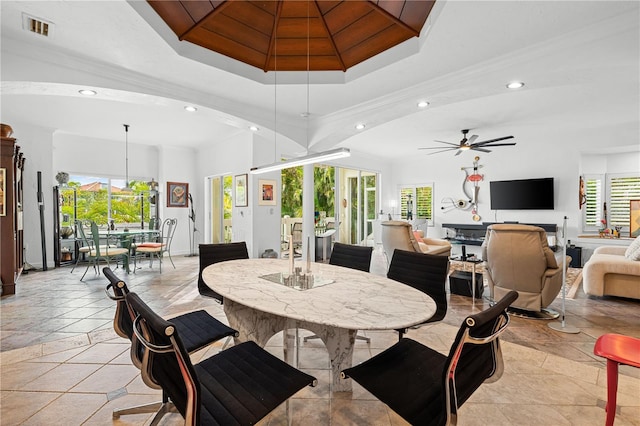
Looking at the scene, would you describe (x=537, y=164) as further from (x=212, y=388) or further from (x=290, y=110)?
(x=212, y=388)

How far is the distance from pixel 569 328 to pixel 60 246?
8192mm

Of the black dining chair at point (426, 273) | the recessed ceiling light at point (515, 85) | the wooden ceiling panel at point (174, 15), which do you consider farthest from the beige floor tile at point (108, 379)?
the recessed ceiling light at point (515, 85)

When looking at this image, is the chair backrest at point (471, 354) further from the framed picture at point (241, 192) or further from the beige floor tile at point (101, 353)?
the framed picture at point (241, 192)

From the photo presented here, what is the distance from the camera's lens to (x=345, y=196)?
28.3ft

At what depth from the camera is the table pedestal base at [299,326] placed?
1815mm

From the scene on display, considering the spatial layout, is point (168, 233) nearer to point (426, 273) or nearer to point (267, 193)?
point (267, 193)

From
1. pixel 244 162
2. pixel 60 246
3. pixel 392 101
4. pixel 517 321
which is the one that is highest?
pixel 392 101

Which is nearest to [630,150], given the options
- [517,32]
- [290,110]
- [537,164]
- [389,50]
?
[537,164]

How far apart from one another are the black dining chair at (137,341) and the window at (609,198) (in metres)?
7.99

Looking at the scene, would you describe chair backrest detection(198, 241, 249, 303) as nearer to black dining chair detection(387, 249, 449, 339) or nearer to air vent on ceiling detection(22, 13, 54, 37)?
black dining chair detection(387, 249, 449, 339)

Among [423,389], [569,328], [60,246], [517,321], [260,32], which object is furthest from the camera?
[60,246]

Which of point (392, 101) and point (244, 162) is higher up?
point (392, 101)

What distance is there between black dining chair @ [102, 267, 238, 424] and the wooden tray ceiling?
2.10 meters

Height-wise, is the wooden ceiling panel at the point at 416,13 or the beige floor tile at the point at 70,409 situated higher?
the wooden ceiling panel at the point at 416,13
